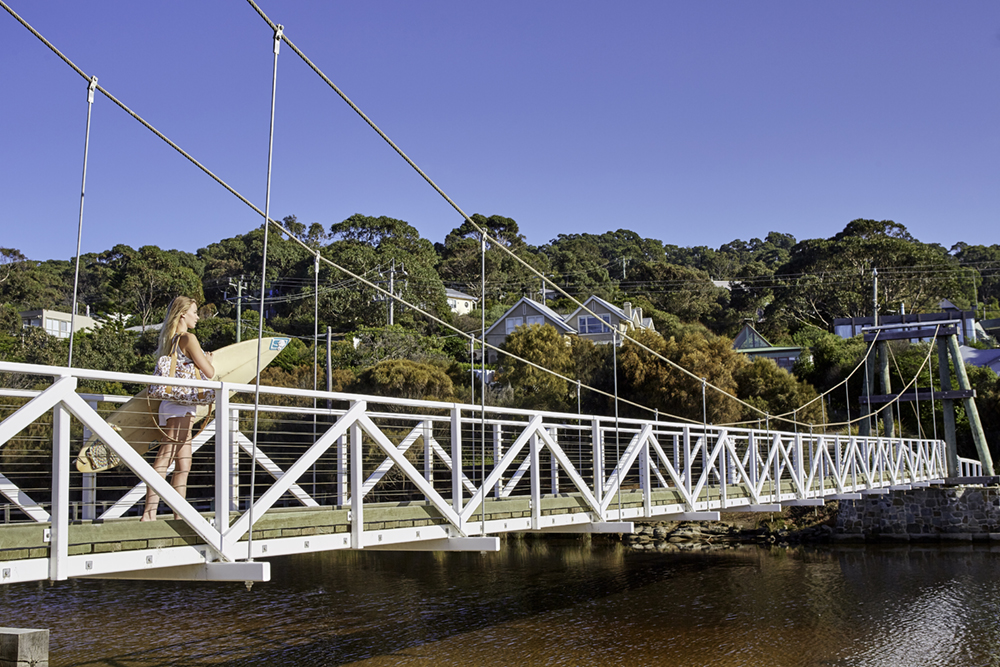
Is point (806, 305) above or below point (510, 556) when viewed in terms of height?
above

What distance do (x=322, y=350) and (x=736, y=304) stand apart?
27084 millimetres

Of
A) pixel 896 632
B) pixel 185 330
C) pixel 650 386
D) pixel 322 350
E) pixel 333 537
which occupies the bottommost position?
pixel 896 632

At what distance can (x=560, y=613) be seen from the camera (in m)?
13.3

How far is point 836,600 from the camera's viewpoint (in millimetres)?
13805

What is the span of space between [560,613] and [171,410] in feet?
32.8

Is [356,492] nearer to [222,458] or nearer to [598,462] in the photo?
[222,458]

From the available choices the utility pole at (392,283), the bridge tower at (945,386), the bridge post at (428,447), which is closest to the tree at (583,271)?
the utility pole at (392,283)

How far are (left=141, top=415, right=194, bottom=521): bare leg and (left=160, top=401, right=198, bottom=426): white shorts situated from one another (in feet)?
0.08

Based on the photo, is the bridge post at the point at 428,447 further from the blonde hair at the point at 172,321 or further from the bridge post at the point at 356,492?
the blonde hair at the point at 172,321

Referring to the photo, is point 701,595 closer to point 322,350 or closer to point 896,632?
point 896,632

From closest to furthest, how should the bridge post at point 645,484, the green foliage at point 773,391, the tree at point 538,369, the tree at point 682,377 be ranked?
1. the bridge post at point 645,484
2. the tree at point 682,377
3. the green foliage at point 773,391
4. the tree at point 538,369

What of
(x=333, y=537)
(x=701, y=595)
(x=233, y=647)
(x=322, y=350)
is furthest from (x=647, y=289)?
(x=333, y=537)

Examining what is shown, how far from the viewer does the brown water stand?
10.6 meters

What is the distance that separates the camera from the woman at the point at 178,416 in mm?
4375
